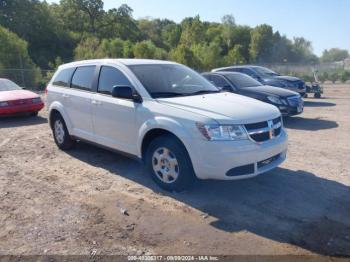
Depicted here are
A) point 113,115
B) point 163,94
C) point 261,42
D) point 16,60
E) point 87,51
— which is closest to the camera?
point 163,94

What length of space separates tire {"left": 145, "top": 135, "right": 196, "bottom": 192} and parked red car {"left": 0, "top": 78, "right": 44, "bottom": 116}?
302 inches

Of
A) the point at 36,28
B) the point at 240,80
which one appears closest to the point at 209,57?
the point at 240,80

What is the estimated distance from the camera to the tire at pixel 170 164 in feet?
16.2

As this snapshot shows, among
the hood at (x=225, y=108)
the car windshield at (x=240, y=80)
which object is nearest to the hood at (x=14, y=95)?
the car windshield at (x=240, y=80)

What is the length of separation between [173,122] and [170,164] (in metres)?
0.60

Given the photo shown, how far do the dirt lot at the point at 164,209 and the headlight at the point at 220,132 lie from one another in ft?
2.95

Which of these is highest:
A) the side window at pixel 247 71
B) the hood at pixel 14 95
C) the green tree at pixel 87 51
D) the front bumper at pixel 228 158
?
the green tree at pixel 87 51

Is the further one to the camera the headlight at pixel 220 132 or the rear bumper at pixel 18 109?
the rear bumper at pixel 18 109

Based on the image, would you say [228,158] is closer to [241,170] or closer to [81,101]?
[241,170]

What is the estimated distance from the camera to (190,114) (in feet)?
15.9

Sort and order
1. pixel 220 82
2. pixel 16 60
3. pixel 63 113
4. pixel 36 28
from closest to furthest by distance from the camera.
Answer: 1. pixel 63 113
2. pixel 220 82
3. pixel 16 60
4. pixel 36 28

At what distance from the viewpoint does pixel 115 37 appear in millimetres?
63312

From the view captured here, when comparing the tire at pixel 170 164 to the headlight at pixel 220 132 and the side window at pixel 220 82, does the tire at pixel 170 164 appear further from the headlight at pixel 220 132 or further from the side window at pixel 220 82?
the side window at pixel 220 82

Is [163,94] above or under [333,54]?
under
